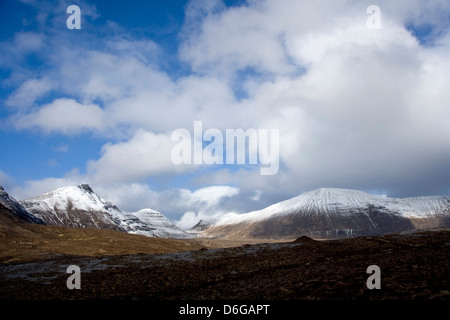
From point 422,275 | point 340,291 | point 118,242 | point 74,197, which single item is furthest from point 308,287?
point 74,197

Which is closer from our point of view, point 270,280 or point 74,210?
point 270,280

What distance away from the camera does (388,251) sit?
1798 centimetres

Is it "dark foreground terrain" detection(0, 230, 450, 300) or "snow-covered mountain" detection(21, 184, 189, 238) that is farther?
"snow-covered mountain" detection(21, 184, 189, 238)

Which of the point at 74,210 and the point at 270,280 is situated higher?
the point at 74,210

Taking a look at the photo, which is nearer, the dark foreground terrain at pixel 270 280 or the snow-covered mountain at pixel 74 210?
the dark foreground terrain at pixel 270 280

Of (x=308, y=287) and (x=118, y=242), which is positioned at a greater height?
(x=308, y=287)
